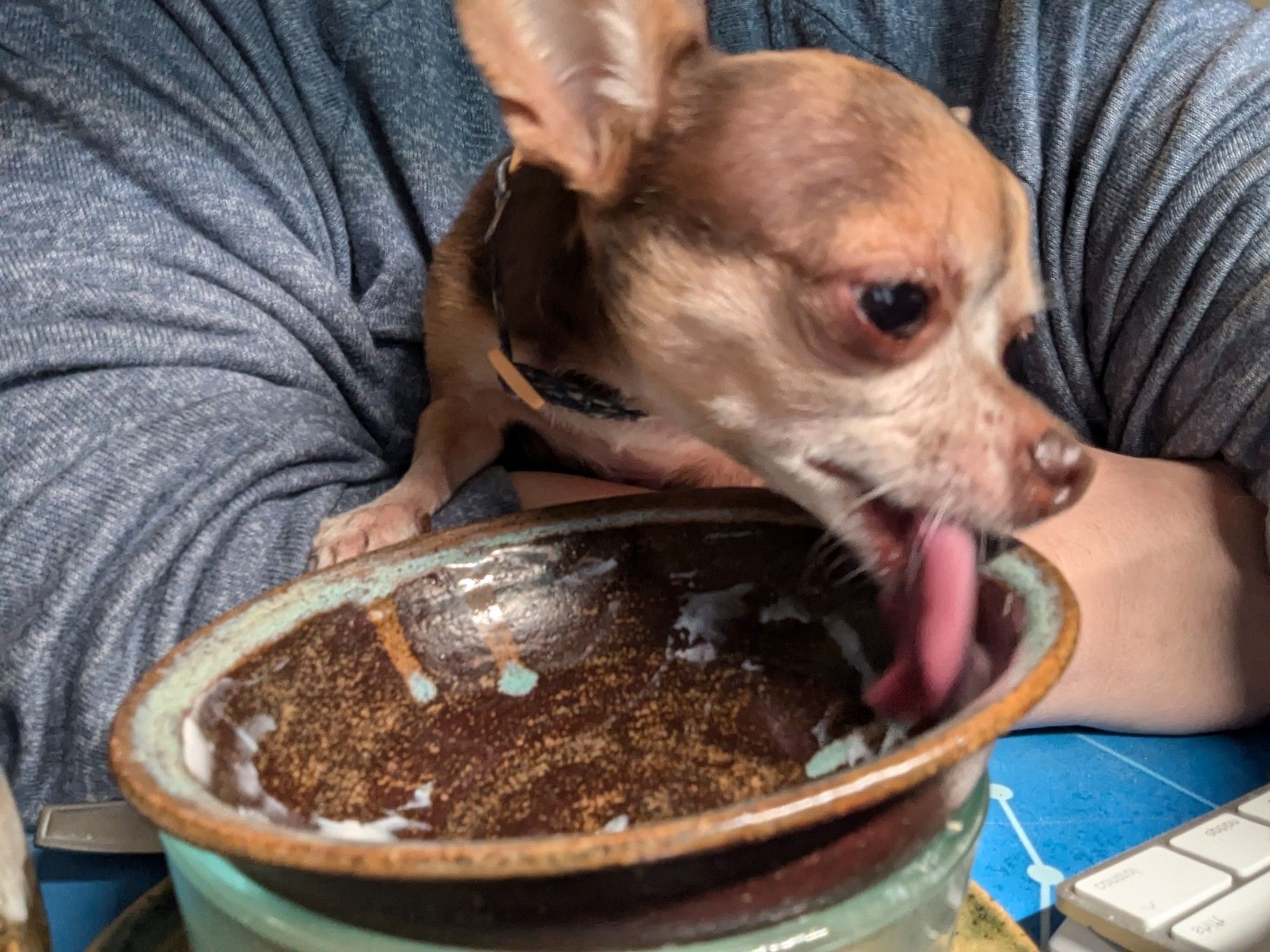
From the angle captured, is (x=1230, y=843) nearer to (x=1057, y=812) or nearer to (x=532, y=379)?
A: (x=1057, y=812)

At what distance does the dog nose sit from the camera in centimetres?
75

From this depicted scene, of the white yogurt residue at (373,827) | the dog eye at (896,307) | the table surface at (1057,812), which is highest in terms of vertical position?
the dog eye at (896,307)

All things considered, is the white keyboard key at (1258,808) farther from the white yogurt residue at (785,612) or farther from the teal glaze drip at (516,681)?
the teal glaze drip at (516,681)

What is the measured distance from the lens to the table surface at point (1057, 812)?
0.70m

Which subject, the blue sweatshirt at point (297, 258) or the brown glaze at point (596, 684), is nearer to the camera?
the brown glaze at point (596, 684)

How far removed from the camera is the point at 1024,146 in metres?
1.16

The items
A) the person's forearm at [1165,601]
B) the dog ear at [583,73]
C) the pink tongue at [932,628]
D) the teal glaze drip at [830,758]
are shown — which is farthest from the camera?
the person's forearm at [1165,601]

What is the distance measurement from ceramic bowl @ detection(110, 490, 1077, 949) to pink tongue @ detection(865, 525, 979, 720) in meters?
0.01

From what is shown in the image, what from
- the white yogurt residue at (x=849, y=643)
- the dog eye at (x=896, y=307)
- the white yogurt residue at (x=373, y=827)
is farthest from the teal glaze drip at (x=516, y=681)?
the dog eye at (x=896, y=307)

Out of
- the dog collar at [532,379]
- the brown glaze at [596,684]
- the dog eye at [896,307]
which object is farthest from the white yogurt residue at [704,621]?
the dog collar at [532,379]

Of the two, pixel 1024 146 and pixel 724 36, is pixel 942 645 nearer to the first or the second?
pixel 1024 146

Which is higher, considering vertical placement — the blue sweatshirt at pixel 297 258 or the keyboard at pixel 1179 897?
the blue sweatshirt at pixel 297 258

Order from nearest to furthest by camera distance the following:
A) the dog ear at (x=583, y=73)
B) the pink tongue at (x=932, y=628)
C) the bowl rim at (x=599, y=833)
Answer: the bowl rim at (x=599, y=833) < the pink tongue at (x=932, y=628) < the dog ear at (x=583, y=73)

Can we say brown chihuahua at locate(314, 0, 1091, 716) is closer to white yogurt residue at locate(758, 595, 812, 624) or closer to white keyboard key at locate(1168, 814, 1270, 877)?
white yogurt residue at locate(758, 595, 812, 624)
